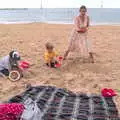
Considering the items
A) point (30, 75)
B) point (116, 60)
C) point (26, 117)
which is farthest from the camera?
point (116, 60)

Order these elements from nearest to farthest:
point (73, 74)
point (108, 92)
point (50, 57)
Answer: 1. point (108, 92)
2. point (73, 74)
3. point (50, 57)

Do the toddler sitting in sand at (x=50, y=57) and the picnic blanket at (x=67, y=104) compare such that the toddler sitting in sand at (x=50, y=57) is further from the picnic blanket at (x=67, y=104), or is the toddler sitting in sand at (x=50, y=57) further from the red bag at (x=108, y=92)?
the red bag at (x=108, y=92)

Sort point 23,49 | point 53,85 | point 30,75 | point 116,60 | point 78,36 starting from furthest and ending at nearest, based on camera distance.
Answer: point 23,49
point 116,60
point 78,36
point 30,75
point 53,85

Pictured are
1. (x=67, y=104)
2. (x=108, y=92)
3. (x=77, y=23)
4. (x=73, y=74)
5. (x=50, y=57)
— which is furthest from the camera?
(x=77, y=23)

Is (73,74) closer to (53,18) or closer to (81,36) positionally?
(81,36)

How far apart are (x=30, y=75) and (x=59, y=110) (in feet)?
8.31

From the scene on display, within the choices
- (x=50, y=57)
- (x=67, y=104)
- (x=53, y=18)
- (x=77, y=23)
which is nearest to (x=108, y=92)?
(x=67, y=104)

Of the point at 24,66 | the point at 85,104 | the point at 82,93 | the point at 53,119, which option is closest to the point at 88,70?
the point at 24,66

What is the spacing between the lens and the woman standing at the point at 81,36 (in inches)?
357

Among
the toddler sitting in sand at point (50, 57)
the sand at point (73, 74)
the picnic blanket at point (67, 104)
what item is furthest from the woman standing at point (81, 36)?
the picnic blanket at point (67, 104)

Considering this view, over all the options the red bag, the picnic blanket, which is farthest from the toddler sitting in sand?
the red bag

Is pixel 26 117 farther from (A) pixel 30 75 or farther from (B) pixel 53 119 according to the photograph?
(A) pixel 30 75

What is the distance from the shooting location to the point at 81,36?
9.20m

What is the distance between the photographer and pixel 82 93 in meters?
6.73
